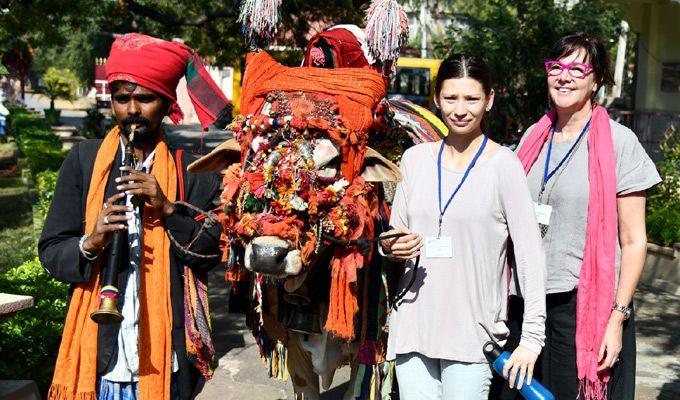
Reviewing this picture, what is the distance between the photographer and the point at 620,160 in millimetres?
3383

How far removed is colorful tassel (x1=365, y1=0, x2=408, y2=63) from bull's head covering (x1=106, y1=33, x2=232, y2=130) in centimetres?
84

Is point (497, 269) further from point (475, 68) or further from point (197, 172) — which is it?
point (197, 172)

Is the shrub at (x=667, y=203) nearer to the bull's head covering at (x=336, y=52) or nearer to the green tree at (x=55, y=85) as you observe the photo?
the bull's head covering at (x=336, y=52)

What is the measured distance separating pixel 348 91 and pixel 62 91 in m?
33.5

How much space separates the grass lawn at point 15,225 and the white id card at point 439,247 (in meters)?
6.55

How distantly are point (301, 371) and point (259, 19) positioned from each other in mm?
1844

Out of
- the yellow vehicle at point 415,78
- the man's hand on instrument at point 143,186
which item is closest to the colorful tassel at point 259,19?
the man's hand on instrument at point 143,186

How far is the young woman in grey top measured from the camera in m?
3.08

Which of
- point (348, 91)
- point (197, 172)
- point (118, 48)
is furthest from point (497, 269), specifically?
point (118, 48)

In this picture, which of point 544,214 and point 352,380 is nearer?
point 544,214

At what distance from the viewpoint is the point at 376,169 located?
3715 millimetres

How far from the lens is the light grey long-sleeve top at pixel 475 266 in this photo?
308 cm

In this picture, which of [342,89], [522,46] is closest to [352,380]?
[342,89]

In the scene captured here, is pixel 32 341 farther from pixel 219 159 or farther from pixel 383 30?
pixel 383 30
